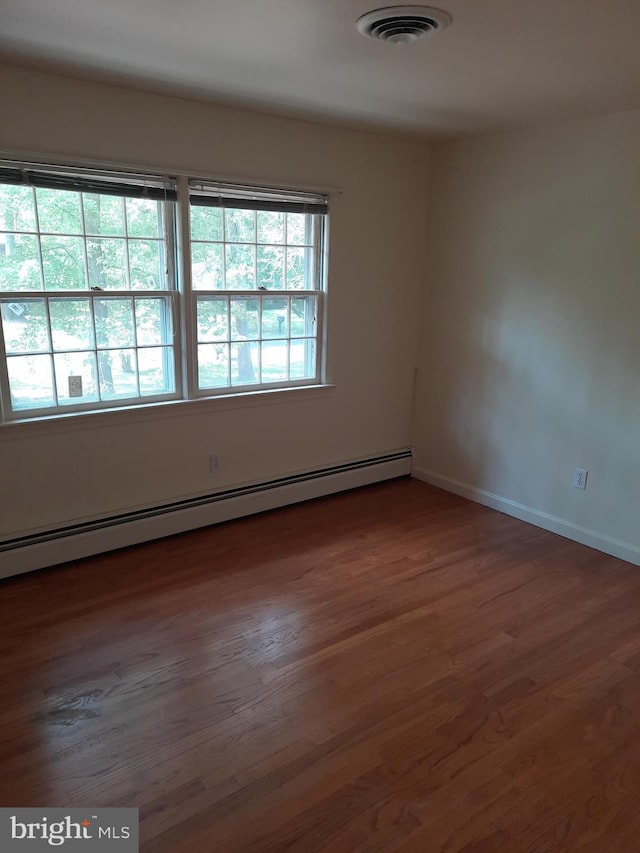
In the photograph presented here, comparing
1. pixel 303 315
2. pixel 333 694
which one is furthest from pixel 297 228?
pixel 333 694

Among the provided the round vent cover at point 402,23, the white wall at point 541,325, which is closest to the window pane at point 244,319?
the white wall at point 541,325

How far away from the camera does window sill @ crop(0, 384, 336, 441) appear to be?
2.94 metres

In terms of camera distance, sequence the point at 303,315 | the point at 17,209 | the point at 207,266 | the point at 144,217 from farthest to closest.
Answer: the point at 303,315 → the point at 207,266 → the point at 144,217 → the point at 17,209

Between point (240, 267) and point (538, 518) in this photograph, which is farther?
point (538, 518)

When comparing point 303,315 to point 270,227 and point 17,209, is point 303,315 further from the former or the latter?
point 17,209

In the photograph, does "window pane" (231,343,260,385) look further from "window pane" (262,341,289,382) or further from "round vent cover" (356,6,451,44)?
"round vent cover" (356,6,451,44)

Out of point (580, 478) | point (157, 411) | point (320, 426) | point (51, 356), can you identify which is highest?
point (51, 356)

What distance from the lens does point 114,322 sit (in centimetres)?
312

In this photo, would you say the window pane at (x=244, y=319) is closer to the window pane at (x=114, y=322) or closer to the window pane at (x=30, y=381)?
the window pane at (x=114, y=322)

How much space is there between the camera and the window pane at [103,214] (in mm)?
Answer: 2936

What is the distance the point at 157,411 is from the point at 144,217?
1.03m

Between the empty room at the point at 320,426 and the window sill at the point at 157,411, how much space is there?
0.7 inches

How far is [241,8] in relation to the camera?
1938 mm

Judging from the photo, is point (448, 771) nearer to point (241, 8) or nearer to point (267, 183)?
point (241, 8)
